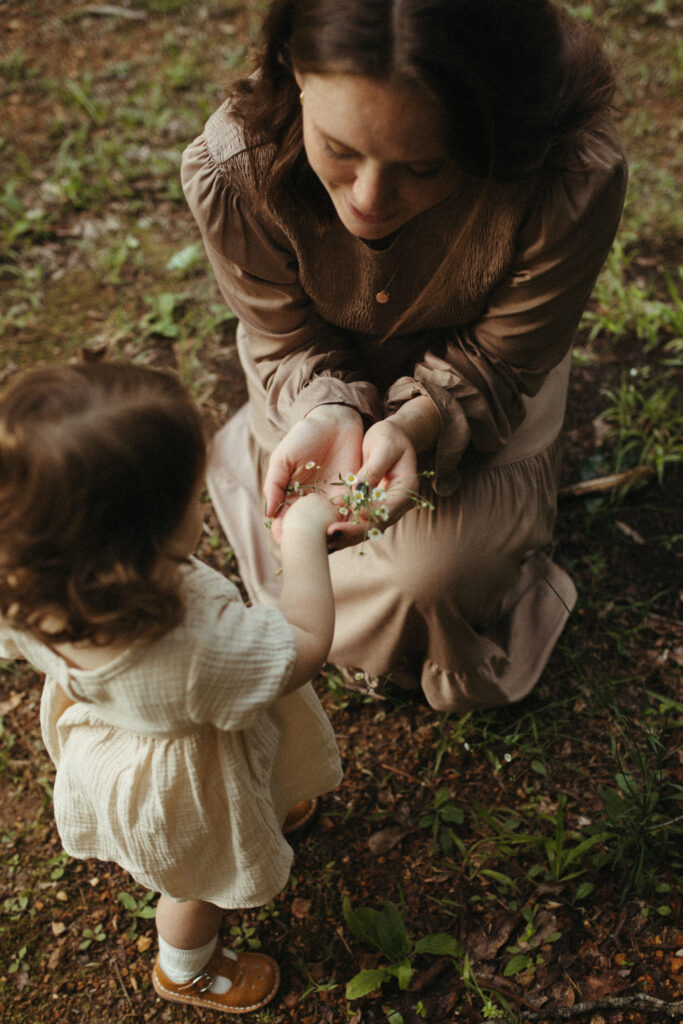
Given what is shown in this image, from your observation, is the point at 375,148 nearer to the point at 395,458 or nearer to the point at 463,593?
the point at 395,458

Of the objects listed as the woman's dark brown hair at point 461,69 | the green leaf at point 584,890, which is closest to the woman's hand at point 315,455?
the woman's dark brown hair at point 461,69

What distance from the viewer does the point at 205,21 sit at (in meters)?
4.77

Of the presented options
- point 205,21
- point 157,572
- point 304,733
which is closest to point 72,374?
point 157,572

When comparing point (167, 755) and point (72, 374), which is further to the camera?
point (167, 755)

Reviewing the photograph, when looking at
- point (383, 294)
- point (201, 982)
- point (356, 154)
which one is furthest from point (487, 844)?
point (356, 154)

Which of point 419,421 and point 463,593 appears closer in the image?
point 419,421

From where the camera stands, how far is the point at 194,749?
1.53 metres

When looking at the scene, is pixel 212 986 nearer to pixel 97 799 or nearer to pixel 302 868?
pixel 302 868

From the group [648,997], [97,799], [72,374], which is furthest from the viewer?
[648,997]

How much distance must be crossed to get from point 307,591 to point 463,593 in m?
0.67

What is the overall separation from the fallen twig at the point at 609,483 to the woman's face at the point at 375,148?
4.63ft

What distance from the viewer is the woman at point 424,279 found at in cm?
148

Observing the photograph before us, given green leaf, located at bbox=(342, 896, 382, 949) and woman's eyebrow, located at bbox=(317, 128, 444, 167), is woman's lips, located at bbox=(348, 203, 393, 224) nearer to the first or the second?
woman's eyebrow, located at bbox=(317, 128, 444, 167)

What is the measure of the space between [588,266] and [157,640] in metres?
1.35
